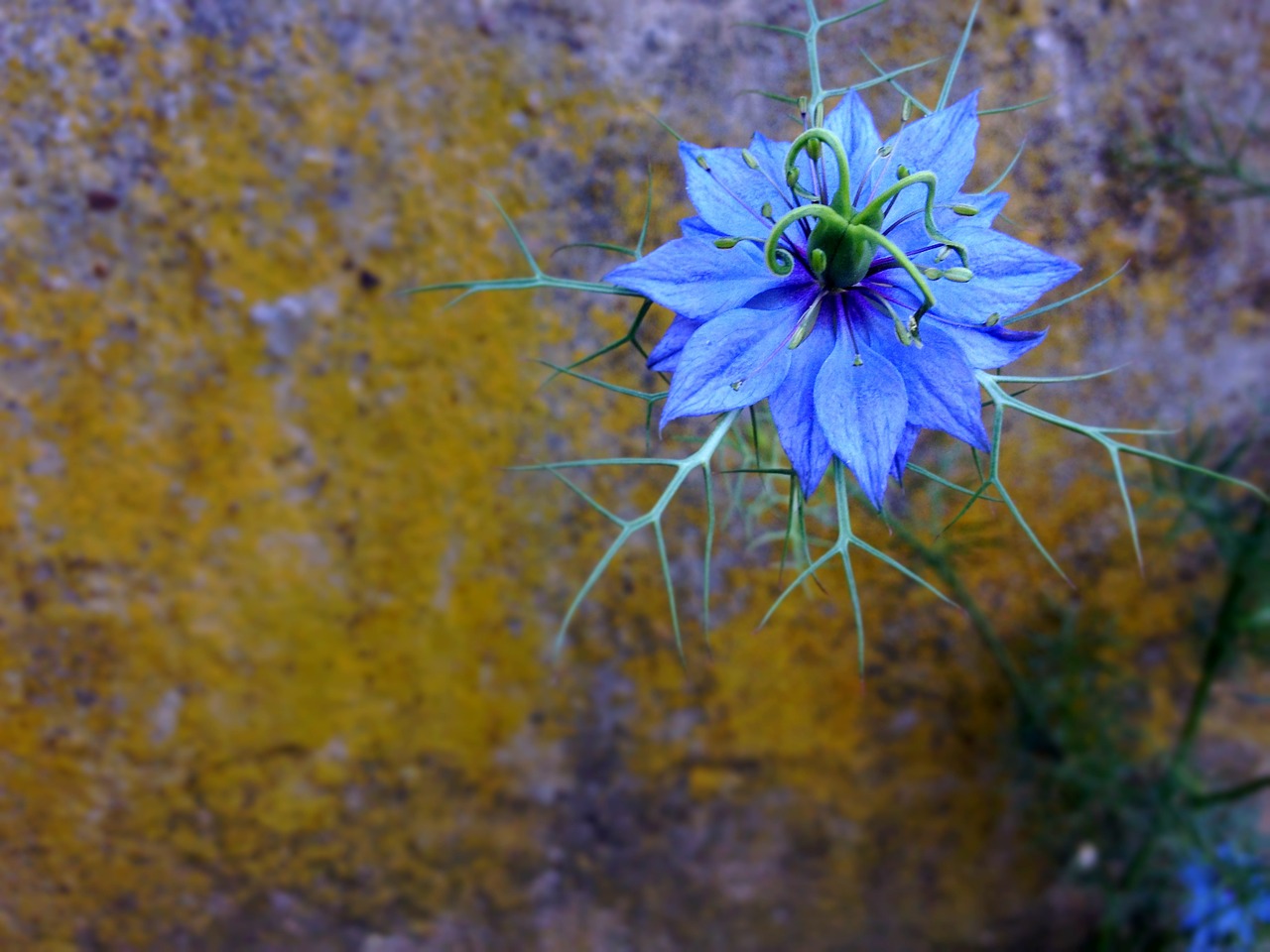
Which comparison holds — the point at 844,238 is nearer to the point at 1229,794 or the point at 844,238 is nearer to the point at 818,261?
the point at 818,261

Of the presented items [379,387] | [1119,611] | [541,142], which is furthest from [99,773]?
[1119,611]

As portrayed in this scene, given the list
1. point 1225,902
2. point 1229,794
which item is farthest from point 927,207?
point 1225,902

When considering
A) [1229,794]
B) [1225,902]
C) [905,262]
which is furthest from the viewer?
[1225,902]

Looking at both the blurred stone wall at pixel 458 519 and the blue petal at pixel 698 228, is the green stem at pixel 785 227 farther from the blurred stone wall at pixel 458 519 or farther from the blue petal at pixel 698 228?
the blurred stone wall at pixel 458 519

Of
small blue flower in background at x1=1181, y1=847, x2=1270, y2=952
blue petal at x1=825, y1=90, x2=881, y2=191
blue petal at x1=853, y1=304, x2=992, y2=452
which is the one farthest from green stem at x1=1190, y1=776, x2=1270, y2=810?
blue petal at x1=825, y1=90, x2=881, y2=191

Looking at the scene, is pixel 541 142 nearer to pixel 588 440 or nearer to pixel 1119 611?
pixel 588 440

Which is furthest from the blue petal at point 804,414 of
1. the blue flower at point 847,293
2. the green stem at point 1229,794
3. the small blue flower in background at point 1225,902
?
the small blue flower in background at point 1225,902

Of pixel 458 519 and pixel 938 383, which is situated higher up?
pixel 458 519
